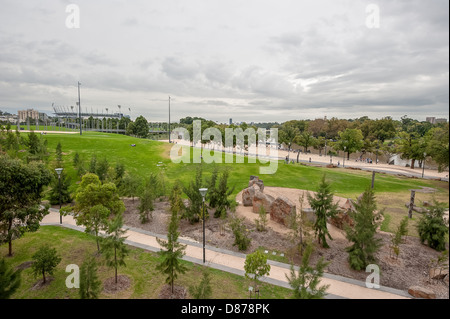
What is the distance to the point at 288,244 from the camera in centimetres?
1716

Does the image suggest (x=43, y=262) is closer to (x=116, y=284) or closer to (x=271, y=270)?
(x=116, y=284)

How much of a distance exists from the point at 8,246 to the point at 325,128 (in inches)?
3916

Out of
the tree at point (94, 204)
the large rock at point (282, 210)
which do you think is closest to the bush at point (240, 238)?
the large rock at point (282, 210)

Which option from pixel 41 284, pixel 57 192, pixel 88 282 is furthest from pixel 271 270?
pixel 57 192

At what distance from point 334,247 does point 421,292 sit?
18.0ft

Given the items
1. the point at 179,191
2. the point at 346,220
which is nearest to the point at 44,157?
the point at 179,191

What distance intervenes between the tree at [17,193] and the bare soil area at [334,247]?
7.25 m

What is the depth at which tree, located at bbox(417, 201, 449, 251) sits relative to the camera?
1630cm

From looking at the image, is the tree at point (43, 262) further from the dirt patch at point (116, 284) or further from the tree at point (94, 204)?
the dirt patch at point (116, 284)

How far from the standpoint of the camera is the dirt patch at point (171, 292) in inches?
461
